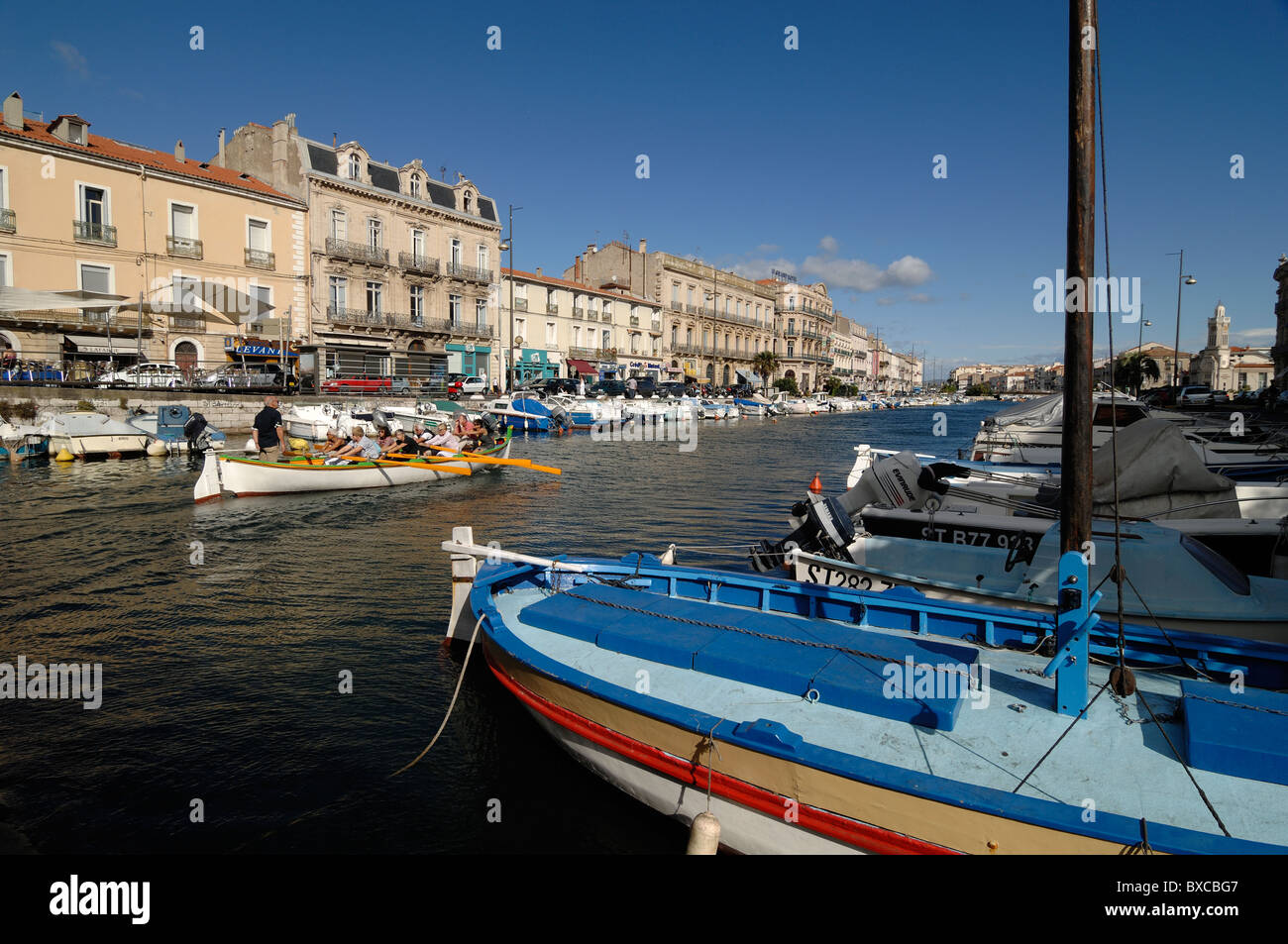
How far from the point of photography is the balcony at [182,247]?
33.7 m

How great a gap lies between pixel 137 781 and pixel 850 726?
547 centimetres

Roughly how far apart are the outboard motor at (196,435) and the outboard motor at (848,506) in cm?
2218

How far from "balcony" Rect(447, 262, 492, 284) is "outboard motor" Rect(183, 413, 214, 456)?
2493 centimetres

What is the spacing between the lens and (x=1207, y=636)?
5480 mm

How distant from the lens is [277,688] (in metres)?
7.11

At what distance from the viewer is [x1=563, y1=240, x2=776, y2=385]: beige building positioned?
7106 centimetres

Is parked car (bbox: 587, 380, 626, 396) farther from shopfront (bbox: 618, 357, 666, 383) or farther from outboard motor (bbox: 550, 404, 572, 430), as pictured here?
shopfront (bbox: 618, 357, 666, 383)

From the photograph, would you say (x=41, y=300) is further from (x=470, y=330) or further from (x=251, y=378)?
(x=470, y=330)

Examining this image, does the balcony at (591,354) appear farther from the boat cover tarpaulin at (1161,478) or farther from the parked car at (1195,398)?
the boat cover tarpaulin at (1161,478)

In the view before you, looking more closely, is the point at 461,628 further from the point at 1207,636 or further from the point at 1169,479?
the point at 1169,479

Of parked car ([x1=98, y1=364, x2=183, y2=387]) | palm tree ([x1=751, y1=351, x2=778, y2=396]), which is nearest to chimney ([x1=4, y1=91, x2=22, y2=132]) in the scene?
parked car ([x1=98, y1=364, x2=183, y2=387])

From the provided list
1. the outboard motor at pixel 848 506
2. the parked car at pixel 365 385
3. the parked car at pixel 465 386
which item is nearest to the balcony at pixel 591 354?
the parked car at pixel 465 386

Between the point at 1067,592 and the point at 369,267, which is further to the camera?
the point at 369,267
